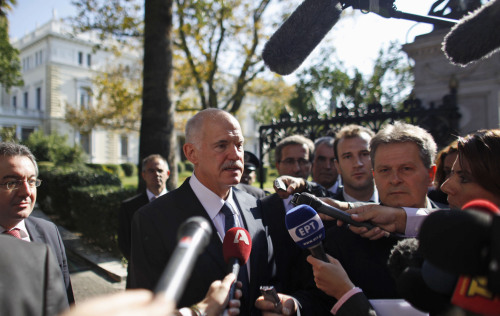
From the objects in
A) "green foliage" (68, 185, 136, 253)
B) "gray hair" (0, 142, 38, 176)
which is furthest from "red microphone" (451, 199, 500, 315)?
"green foliage" (68, 185, 136, 253)

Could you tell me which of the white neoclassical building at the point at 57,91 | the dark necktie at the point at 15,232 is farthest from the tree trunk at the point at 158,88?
the white neoclassical building at the point at 57,91

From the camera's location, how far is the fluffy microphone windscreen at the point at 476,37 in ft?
4.46

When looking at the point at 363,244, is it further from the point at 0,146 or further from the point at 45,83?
the point at 45,83

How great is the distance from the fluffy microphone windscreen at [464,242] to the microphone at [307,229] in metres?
0.76

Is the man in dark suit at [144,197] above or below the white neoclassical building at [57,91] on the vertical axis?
below

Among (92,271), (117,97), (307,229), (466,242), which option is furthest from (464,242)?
(117,97)

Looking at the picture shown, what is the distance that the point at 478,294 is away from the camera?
793 millimetres

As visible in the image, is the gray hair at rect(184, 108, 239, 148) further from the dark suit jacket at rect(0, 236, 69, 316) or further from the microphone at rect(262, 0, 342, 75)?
the dark suit jacket at rect(0, 236, 69, 316)

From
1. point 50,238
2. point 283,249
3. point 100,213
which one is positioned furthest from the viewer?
point 100,213

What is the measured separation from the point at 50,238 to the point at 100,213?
16.6ft

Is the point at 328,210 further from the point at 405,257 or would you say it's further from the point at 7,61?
the point at 7,61

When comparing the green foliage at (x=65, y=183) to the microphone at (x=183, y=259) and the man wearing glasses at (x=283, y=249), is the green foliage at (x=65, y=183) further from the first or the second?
the microphone at (x=183, y=259)

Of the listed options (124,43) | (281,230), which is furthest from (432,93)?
(124,43)

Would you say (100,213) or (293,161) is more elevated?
(293,161)
